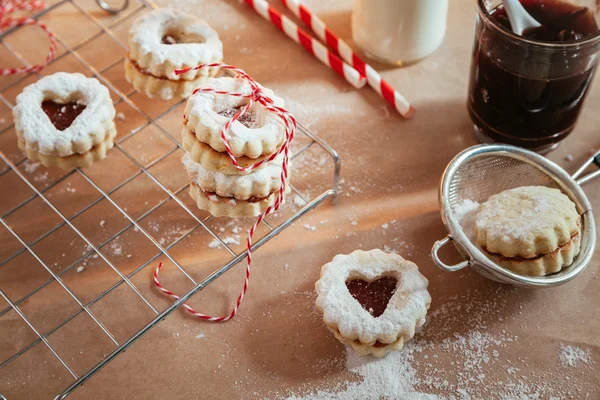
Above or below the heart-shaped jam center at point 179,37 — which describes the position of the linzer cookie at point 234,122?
above

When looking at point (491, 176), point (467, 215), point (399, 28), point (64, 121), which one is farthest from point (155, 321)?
point (399, 28)

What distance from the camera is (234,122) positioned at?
1.25 meters

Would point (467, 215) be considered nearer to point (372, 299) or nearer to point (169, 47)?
point (372, 299)

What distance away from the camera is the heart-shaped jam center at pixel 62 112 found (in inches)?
56.4

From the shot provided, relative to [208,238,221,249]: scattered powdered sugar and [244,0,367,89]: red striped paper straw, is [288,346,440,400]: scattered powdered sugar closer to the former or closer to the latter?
[208,238,221,249]: scattered powdered sugar

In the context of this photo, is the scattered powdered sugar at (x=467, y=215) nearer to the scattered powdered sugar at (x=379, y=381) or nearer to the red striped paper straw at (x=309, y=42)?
the scattered powdered sugar at (x=379, y=381)

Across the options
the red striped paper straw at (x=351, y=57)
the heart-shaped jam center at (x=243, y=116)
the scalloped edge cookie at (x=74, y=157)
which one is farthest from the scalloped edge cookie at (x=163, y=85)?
the red striped paper straw at (x=351, y=57)

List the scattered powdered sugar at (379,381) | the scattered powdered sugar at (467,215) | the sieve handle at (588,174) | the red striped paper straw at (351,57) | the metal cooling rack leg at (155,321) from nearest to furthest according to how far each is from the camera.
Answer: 1. the metal cooling rack leg at (155,321)
2. the scattered powdered sugar at (379,381)
3. the scattered powdered sugar at (467,215)
4. the sieve handle at (588,174)
5. the red striped paper straw at (351,57)

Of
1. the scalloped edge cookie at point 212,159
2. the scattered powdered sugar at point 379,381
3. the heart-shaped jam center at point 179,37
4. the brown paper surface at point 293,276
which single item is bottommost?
the scattered powdered sugar at point 379,381

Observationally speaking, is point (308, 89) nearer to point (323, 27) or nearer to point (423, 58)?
point (323, 27)

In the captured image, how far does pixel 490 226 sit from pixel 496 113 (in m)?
0.29

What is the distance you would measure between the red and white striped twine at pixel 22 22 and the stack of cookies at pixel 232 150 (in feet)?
1.91

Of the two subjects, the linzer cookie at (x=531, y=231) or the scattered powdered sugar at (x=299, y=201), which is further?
the scattered powdered sugar at (x=299, y=201)

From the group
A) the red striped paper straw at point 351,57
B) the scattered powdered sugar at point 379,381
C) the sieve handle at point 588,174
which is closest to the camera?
the scattered powdered sugar at point 379,381
